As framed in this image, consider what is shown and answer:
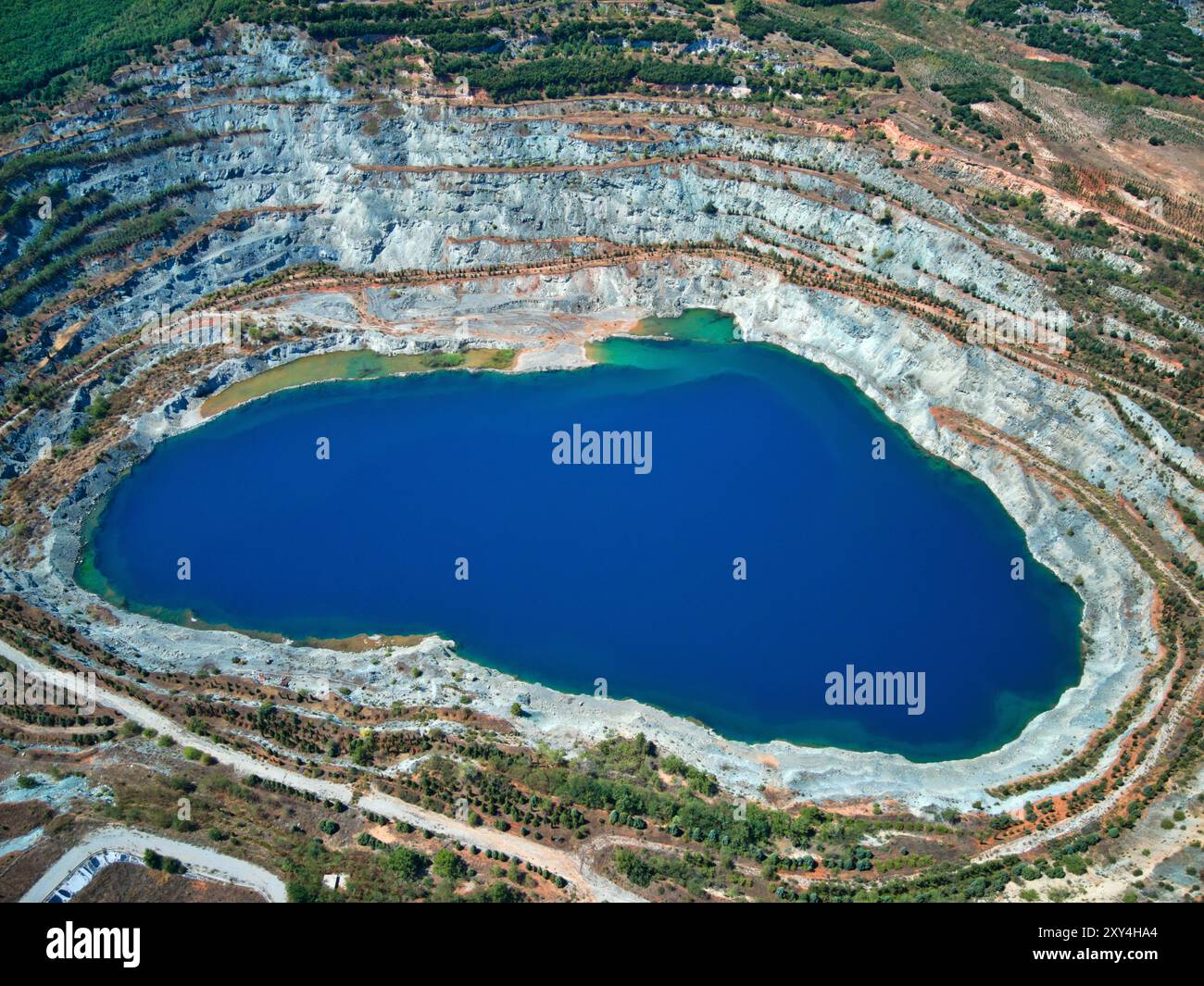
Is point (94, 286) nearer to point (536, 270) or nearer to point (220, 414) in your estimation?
point (220, 414)

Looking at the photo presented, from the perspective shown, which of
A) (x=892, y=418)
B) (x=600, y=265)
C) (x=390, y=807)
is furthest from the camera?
(x=600, y=265)

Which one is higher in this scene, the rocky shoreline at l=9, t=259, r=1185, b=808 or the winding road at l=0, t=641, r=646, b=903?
the rocky shoreline at l=9, t=259, r=1185, b=808

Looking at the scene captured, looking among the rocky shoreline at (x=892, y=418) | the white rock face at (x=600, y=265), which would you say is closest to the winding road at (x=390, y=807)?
the rocky shoreline at (x=892, y=418)

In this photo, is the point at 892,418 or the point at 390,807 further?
the point at 892,418

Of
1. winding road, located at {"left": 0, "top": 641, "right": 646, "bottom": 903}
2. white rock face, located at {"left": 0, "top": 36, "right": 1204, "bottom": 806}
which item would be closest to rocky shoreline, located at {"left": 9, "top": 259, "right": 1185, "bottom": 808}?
white rock face, located at {"left": 0, "top": 36, "right": 1204, "bottom": 806}

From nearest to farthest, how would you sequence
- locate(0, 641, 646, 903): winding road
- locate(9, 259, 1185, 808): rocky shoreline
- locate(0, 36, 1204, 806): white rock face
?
1. locate(0, 641, 646, 903): winding road
2. locate(9, 259, 1185, 808): rocky shoreline
3. locate(0, 36, 1204, 806): white rock face

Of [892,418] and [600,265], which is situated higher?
[600,265]

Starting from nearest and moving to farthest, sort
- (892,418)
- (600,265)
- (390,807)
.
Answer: (390,807)
(892,418)
(600,265)

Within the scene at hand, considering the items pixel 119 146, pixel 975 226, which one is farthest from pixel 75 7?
pixel 975 226

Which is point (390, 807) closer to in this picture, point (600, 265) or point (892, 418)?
point (892, 418)

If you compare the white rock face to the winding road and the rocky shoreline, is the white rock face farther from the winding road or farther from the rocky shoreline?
the winding road

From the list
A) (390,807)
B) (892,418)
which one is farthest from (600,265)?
(390,807)
